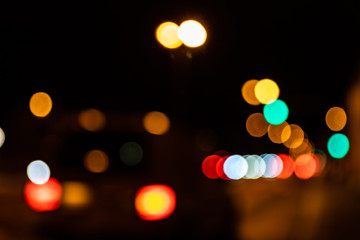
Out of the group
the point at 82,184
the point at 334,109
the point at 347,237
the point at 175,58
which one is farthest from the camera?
the point at 334,109

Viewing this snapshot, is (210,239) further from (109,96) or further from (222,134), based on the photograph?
(222,134)

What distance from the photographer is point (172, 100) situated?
403 inches

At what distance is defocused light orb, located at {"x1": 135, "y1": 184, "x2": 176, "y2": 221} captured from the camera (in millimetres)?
8188

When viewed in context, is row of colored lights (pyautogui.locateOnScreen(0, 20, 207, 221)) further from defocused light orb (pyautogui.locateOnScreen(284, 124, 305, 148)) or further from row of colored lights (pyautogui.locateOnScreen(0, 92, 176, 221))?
defocused light orb (pyautogui.locateOnScreen(284, 124, 305, 148))

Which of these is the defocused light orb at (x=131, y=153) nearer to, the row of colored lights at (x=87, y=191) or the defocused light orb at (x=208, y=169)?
the row of colored lights at (x=87, y=191)

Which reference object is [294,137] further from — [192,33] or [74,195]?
[74,195]

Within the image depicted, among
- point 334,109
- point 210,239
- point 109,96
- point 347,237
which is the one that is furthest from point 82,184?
point 334,109

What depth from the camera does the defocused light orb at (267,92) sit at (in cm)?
2242

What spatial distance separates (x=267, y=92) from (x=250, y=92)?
222 cm

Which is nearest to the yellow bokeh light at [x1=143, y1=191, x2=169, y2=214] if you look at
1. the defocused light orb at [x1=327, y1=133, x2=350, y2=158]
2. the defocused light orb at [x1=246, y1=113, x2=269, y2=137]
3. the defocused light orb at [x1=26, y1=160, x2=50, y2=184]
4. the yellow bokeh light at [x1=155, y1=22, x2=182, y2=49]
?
the defocused light orb at [x1=26, y1=160, x2=50, y2=184]

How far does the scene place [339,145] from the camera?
34.2 metres

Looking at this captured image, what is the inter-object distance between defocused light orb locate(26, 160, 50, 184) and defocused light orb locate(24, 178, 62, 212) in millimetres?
91

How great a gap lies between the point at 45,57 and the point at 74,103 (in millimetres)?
2608

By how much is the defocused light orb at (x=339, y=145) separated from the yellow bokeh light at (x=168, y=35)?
23.0 metres
